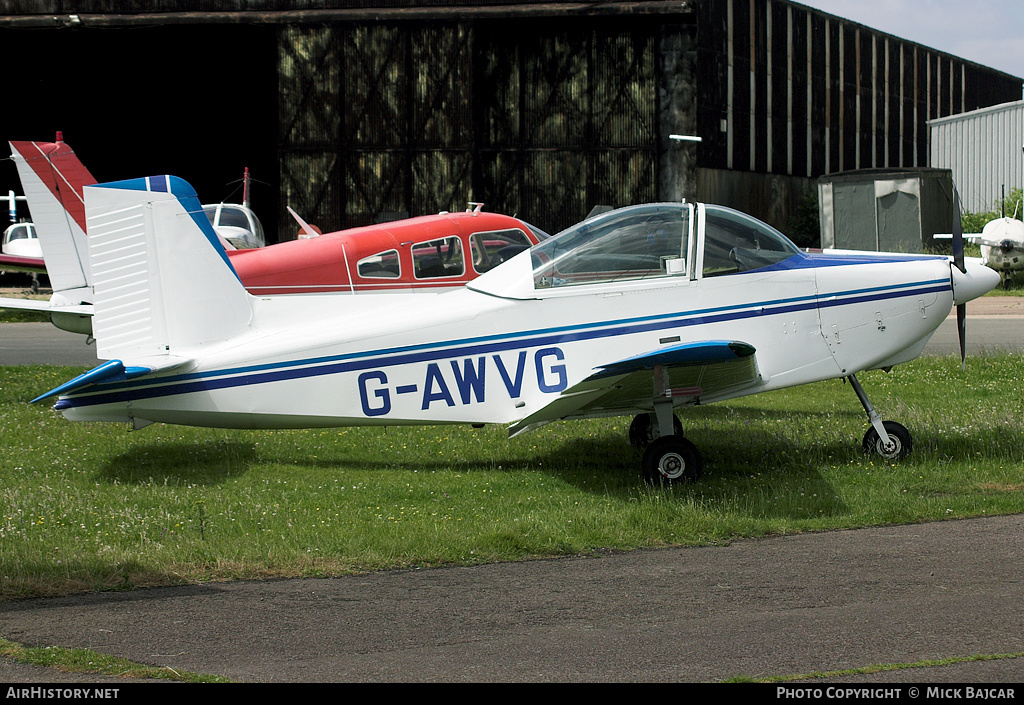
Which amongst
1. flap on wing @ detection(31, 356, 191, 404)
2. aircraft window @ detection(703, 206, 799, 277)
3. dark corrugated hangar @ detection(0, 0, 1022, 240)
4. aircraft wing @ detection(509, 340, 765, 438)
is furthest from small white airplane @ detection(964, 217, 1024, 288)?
flap on wing @ detection(31, 356, 191, 404)

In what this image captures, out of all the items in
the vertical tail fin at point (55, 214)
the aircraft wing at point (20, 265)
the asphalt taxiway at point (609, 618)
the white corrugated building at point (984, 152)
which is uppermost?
the white corrugated building at point (984, 152)

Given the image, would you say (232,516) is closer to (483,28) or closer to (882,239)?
(483,28)

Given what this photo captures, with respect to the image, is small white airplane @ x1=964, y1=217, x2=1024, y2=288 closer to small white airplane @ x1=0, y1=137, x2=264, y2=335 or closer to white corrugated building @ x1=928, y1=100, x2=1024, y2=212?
white corrugated building @ x1=928, y1=100, x2=1024, y2=212

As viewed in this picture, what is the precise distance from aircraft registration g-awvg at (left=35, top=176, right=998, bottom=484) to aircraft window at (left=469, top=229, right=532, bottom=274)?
3642mm

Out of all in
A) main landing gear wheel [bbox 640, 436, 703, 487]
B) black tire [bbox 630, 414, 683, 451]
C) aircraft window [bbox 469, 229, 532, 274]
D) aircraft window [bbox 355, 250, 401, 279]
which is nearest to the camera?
main landing gear wheel [bbox 640, 436, 703, 487]

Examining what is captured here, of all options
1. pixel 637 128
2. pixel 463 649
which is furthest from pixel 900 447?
pixel 637 128

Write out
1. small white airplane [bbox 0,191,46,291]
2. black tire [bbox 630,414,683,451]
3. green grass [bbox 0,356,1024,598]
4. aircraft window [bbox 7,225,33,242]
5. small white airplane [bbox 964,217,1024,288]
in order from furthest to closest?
aircraft window [bbox 7,225,33,242] → small white airplane [bbox 964,217,1024,288] → small white airplane [bbox 0,191,46,291] → black tire [bbox 630,414,683,451] → green grass [bbox 0,356,1024,598]

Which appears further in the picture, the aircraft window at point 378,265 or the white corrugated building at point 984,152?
the white corrugated building at point 984,152

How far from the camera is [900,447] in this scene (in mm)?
8055

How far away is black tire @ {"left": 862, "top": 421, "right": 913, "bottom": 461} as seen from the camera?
804 centimetres

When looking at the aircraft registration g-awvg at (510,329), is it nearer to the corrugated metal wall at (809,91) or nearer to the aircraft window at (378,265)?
the aircraft window at (378,265)

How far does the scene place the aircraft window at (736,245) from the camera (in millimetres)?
7594

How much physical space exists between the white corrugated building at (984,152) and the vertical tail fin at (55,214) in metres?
33.4

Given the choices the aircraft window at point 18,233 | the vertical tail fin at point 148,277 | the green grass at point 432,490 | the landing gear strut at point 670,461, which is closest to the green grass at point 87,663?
the green grass at point 432,490
